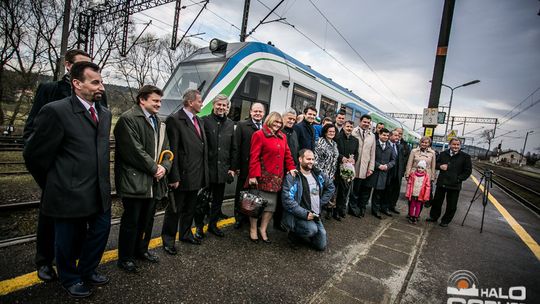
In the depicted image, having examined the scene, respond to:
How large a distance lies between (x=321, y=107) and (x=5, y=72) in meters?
17.5

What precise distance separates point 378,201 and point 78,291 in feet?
17.8

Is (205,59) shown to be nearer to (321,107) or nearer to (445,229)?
(321,107)

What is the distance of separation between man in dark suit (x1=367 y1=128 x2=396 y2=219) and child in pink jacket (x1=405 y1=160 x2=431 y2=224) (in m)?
0.49

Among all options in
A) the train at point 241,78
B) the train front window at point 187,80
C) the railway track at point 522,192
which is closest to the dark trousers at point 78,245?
the train at point 241,78

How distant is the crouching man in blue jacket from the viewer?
355cm

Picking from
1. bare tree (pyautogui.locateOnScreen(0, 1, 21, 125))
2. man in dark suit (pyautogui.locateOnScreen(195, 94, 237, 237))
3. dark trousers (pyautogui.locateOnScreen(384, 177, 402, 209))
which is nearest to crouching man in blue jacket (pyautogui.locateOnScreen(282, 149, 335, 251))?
man in dark suit (pyautogui.locateOnScreen(195, 94, 237, 237))

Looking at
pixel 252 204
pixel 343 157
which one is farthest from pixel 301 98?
pixel 252 204

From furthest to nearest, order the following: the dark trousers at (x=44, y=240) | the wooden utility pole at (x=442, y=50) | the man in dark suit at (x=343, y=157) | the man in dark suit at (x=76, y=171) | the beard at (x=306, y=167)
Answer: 1. the wooden utility pole at (x=442, y=50)
2. the man in dark suit at (x=343, y=157)
3. the beard at (x=306, y=167)
4. the dark trousers at (x=44, y=240)
5. the man in dark suit at (x=76, y=171)

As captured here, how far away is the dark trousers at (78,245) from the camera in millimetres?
2139

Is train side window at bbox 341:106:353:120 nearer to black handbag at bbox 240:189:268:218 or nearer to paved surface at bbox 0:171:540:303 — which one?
paved surface at bbox 0:171:540:303

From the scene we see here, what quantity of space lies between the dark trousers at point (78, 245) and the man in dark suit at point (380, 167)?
4.84m

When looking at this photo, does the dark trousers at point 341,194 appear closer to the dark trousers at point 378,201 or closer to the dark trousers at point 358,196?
the dark trousers at point 358,196

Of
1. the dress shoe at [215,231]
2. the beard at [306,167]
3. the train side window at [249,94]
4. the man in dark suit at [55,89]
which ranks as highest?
the train side window at [249,94]

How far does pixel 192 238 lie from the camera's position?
11.0 ft
